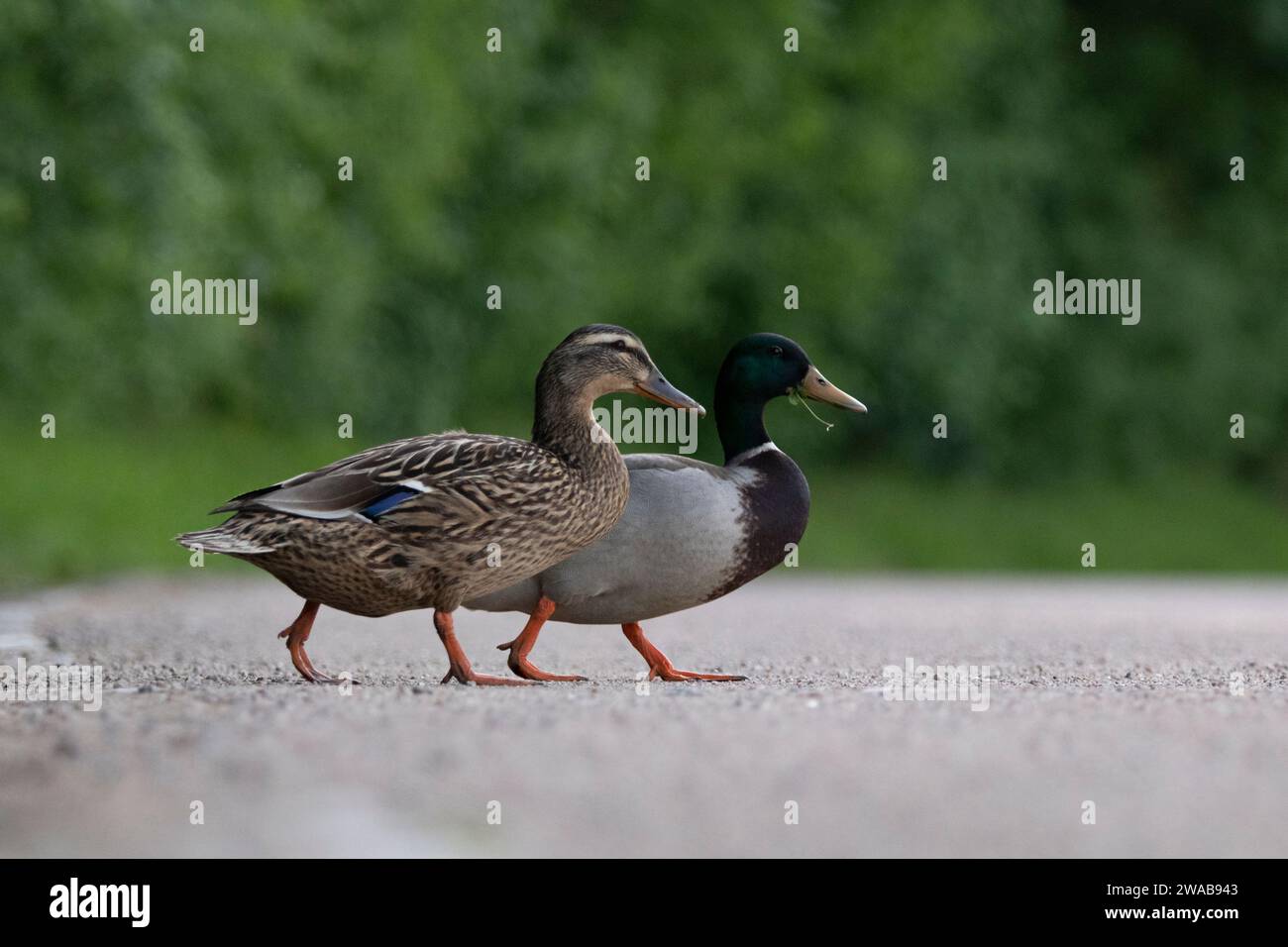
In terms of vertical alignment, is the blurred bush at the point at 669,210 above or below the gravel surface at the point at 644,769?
above

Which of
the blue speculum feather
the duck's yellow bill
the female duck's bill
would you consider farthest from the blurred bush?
the blue speculum feather

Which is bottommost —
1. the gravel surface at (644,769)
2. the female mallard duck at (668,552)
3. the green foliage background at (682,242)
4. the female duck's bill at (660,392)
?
the gravel surface at (644,769)

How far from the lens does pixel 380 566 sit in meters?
6.21

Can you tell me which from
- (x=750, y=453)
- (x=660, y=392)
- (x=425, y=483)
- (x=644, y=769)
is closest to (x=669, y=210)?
(x=750, y=453)

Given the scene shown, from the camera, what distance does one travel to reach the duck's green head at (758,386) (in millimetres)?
7344

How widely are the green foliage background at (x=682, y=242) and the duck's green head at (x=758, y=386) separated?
30.9ft

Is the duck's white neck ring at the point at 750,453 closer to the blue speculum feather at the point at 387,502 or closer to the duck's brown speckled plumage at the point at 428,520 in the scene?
the duck's brown speckled plumage at the point at 428,520

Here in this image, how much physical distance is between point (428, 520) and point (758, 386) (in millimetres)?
1711

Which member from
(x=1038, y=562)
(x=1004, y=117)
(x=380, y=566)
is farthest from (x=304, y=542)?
(x=1004, y=117)

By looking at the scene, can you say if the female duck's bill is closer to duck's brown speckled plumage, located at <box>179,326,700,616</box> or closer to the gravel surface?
duck's brown speckled plumage, located at <box>179,326,700,616</box>

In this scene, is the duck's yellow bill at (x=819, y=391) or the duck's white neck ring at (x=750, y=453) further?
the duck's yellow bill at (x=819, y=391)

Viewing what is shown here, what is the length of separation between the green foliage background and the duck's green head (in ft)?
30.9

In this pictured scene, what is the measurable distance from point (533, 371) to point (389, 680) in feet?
63.2

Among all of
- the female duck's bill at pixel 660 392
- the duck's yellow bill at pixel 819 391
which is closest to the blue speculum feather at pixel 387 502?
the female duck's bill at pixel 660 392
